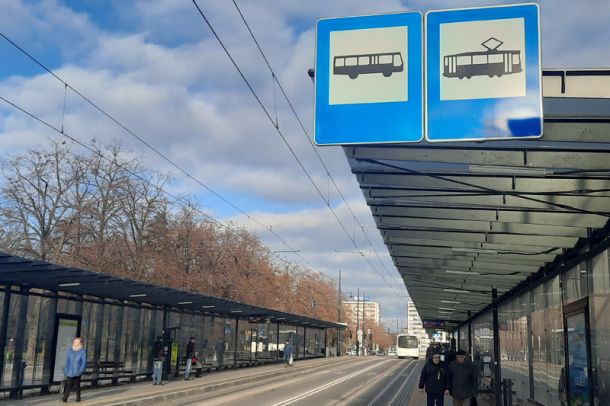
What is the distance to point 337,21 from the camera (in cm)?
673

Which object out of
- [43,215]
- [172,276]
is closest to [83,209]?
[43,215]

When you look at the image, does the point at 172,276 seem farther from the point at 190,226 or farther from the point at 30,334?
the point at 30,334

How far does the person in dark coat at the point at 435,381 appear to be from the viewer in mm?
12492

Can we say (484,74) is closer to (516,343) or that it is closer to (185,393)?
(516,343)

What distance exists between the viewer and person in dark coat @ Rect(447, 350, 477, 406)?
12227mm

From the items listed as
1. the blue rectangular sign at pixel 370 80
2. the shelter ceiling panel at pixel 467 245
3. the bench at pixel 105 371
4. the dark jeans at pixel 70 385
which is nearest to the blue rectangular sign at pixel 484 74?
the blue rectangular sign at pixel 370 80

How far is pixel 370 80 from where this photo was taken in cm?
645

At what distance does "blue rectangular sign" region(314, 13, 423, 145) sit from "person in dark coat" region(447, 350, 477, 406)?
24.3ft

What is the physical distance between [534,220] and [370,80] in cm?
567

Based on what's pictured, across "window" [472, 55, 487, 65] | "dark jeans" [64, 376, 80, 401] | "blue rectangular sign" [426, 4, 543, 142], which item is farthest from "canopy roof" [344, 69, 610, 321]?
"dark jeans" [64, 376, 80, 401]

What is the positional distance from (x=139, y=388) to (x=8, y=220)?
775 inches

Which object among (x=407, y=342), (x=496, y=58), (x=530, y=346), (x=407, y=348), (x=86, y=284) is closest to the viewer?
(x=496, y=58)

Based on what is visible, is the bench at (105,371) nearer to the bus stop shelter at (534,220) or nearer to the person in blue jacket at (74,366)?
the person in blue jacket at (74,366)

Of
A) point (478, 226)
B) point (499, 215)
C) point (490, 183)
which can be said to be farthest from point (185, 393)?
point (490, 183)
